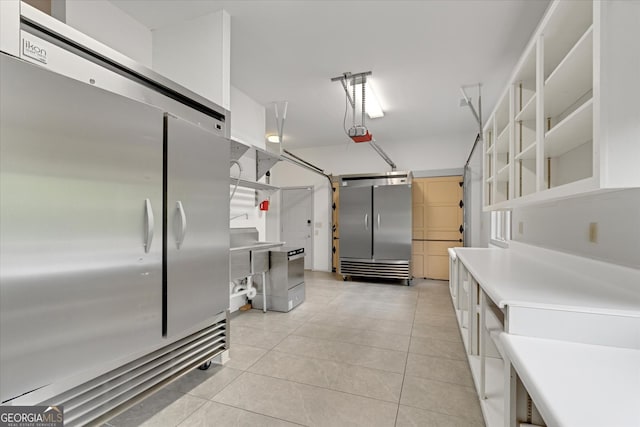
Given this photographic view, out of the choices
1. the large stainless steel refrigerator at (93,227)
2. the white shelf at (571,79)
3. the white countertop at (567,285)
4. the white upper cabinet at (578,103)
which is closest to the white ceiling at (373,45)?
the white upper cabinet at (578,103)

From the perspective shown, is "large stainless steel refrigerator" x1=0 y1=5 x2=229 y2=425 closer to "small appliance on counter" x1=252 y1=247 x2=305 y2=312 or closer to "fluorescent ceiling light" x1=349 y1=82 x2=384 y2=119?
"small appliance on counter" x1=252 y1=247 x2=305 y2=312

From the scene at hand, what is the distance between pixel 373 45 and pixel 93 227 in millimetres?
2781

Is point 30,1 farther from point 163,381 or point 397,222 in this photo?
point 397,222

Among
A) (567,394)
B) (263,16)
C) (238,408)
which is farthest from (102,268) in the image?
(263,16)

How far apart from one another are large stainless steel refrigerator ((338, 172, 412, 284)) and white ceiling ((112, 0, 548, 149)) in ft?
5.26

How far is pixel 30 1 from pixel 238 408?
8.82 feet

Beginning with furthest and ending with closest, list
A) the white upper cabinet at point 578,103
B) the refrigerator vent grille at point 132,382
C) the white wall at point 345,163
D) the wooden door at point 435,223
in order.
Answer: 1. the white wall at point 345,163
2. the wooden door at point 435,223
3. the refrigerator vent grille at point 132,382
4. the white upper cabinet at point 578,103

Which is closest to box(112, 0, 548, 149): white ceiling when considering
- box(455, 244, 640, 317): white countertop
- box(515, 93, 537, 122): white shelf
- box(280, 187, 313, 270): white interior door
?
box(515, 93, 537, 122): white shelf

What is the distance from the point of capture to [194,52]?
2484mm

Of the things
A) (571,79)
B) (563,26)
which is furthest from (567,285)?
(563,26)

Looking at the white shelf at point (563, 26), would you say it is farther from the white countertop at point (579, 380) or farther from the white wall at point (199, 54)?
the white wall at point (199, 54)

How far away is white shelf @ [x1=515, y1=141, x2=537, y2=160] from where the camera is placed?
192 cm

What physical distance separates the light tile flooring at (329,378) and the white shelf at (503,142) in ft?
6.64

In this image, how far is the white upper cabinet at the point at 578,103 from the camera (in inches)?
42.4
